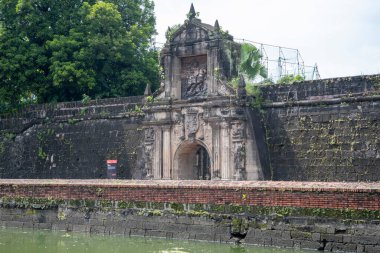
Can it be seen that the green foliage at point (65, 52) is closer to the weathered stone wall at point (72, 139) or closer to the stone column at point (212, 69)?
the weathered stone wall at point (72, 139)

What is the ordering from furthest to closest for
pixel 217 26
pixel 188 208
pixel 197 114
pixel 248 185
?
pixel 217 26
pixel 197 114
pixel 188 208
pixel 248 185

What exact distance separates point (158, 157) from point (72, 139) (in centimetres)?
411

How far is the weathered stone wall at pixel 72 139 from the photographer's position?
70.8 ft

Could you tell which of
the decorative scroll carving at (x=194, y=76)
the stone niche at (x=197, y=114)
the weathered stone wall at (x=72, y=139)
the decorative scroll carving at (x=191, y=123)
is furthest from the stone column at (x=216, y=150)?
the weathered stone wall at (x=72, y=139)

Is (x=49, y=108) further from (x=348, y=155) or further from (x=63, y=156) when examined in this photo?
(x=348, y=155)

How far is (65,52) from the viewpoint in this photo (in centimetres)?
2453

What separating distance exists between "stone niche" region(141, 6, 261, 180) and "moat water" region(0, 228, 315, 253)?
584 cm

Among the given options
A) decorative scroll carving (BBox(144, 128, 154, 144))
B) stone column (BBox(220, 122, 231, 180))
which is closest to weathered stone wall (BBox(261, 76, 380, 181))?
stone column (BBox(220, 122, 231, 180))

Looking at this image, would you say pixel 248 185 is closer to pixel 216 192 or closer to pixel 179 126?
pixel 216 192

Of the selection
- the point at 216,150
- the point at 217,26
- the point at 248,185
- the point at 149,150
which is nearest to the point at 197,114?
the point at 216,150

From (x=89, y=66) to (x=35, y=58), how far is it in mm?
2030

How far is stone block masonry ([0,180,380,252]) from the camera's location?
11164mm

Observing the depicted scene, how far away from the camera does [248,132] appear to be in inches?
728

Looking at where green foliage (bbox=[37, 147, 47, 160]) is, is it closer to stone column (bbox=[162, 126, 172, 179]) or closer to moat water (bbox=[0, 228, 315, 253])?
stone column (bbox=[162, 126, 172, 179])
